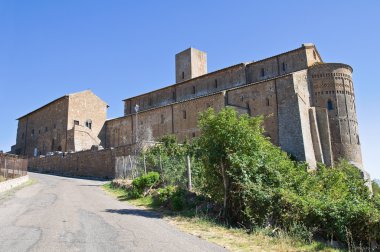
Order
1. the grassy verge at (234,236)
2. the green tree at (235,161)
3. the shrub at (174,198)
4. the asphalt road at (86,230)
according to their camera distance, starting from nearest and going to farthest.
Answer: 1. the asphalt road at (86,230)
2. the grassy verge at (234,236)
3. the green tree at (235,161)
4. the shrub at (174,198)

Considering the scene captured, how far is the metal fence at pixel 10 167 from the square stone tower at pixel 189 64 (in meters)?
33.6

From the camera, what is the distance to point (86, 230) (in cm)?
882

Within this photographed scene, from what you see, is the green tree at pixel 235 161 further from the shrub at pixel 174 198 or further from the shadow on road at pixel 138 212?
the shadow on road at pixel 138 212

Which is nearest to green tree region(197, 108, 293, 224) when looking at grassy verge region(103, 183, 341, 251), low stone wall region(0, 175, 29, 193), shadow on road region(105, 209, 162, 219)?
grassy verge region(103, 183, 341, 251)

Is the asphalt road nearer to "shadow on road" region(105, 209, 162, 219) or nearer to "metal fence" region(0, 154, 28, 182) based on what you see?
"shadow on road" region(105, 209, 162, 219)

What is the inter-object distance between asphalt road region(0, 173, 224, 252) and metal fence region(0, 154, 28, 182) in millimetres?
9237

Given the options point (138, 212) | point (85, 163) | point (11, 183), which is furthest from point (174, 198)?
point (85, 163)

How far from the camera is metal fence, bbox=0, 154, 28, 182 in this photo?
2175 cm

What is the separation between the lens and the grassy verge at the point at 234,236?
8.08 m

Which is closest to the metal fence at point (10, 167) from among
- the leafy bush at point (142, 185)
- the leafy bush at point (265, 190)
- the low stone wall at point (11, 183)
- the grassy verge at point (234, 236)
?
the low stone wall at point (11, 183)

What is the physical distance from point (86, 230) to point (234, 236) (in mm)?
3918

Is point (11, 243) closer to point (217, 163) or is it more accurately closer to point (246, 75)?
point (217, 163)

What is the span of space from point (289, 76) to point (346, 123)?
8.68 meters

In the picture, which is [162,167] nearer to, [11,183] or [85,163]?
[11,183]
